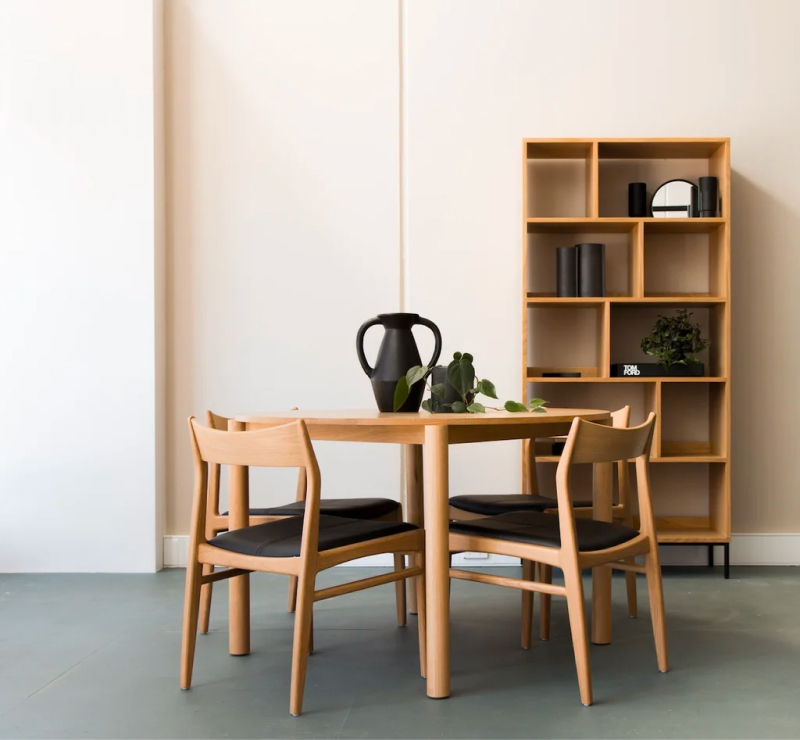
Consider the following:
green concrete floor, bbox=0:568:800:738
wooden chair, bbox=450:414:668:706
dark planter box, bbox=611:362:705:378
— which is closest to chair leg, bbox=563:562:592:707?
wooden chair, bbox=450:414:668:706

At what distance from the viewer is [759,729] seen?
1957 mm

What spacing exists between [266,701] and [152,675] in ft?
1.41

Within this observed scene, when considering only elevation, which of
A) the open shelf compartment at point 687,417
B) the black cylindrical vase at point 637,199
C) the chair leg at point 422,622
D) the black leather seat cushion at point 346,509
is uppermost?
the black cylindrical vase at point 637,199

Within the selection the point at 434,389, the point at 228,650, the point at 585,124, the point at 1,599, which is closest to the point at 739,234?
the point at 585,124

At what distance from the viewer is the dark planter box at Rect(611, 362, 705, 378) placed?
3.68 metres

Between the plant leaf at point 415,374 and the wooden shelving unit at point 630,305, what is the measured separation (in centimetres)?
140

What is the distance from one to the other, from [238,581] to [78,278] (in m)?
2.01

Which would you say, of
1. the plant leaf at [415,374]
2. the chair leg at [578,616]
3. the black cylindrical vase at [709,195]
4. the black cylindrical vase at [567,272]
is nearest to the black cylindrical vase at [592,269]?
the black cylindrical vase at [567,272]

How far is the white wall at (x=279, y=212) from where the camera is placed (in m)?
3.95

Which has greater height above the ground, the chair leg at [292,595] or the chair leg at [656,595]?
the chair leg at [656,595]

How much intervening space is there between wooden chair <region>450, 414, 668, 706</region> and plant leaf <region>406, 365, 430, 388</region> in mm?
452

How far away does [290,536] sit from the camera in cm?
216

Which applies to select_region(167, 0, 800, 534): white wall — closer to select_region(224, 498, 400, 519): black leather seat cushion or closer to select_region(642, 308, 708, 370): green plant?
select_region(642, 308, 708, 370): green plant

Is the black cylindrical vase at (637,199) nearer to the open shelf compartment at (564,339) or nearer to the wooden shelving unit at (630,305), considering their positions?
the wooden shelving unit at (630,305)
